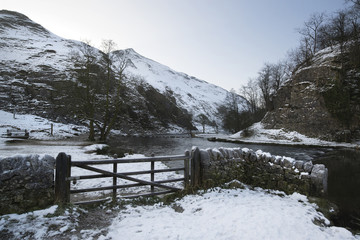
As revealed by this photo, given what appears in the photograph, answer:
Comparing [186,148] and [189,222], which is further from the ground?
[189,222]

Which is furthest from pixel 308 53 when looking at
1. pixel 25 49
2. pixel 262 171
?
pixel 25 49

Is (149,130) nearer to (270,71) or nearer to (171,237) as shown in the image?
(270,71)

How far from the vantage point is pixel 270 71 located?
47750 mm

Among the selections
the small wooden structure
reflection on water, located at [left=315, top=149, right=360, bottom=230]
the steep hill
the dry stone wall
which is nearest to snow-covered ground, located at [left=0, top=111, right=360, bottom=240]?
reflection on water, located at [left=315, top=149, right=360, bottom=230]

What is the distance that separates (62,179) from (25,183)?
735 millimetres

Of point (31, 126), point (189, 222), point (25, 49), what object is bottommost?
point (189, 222)

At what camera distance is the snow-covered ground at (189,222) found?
149 inches

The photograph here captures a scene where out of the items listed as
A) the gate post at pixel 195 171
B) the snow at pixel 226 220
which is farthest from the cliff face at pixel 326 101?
the gate post at pixel 195 171

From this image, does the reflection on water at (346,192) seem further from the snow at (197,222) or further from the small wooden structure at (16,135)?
the small wooden structure at (16,135)

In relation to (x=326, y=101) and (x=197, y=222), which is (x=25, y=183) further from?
(x=326, y=101)

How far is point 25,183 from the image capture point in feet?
14.7

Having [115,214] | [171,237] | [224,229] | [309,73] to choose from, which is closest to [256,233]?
[224,229]

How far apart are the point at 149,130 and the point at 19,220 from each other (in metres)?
57.4

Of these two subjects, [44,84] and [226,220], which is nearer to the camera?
[226,220]
